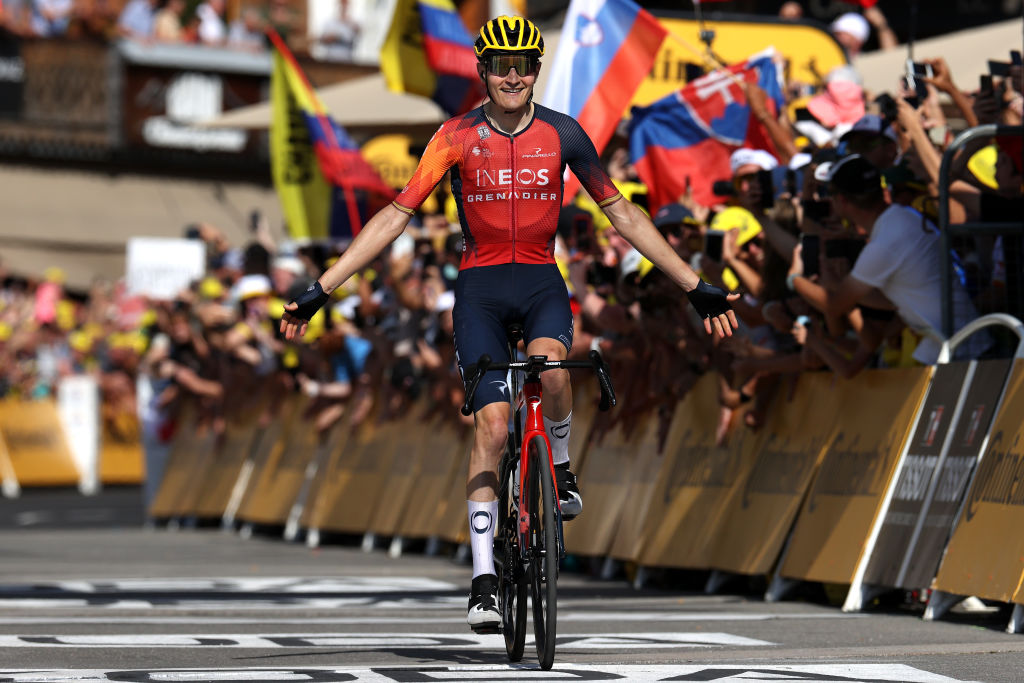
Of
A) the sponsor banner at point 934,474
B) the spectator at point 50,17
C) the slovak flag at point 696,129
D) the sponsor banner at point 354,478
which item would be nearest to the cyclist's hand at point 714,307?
the sponsor banner at point 934,474

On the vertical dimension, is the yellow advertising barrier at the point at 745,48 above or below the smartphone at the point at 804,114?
above

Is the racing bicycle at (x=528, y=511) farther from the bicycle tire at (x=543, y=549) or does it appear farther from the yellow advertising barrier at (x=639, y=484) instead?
the yellow advertising barrier at (x=639, y=484)

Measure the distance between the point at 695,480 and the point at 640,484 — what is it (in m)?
0.84

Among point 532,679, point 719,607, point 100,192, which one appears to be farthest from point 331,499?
point 100,192

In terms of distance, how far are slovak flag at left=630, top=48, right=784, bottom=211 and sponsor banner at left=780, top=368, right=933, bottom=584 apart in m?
3.33

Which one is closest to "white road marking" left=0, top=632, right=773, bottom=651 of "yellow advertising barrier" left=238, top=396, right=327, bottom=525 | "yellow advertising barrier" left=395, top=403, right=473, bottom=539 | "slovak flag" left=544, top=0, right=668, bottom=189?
"slovak flag" left=544, top=0, right=668, bottom=189

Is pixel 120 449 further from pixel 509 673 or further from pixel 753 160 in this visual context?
pixel 509 673

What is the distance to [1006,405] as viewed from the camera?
993cm

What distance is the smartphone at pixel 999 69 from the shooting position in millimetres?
→ 10812

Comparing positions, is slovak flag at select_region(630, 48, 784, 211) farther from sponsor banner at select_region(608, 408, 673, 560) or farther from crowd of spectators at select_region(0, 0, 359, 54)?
crowd of spectators at select_region(0, 0, 359, 54)

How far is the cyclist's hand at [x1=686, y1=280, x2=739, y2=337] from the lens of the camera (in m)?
8.30

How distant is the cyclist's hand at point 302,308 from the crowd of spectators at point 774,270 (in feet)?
11.1

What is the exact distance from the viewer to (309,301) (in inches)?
319

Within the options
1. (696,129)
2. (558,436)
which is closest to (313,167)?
(696,129)
